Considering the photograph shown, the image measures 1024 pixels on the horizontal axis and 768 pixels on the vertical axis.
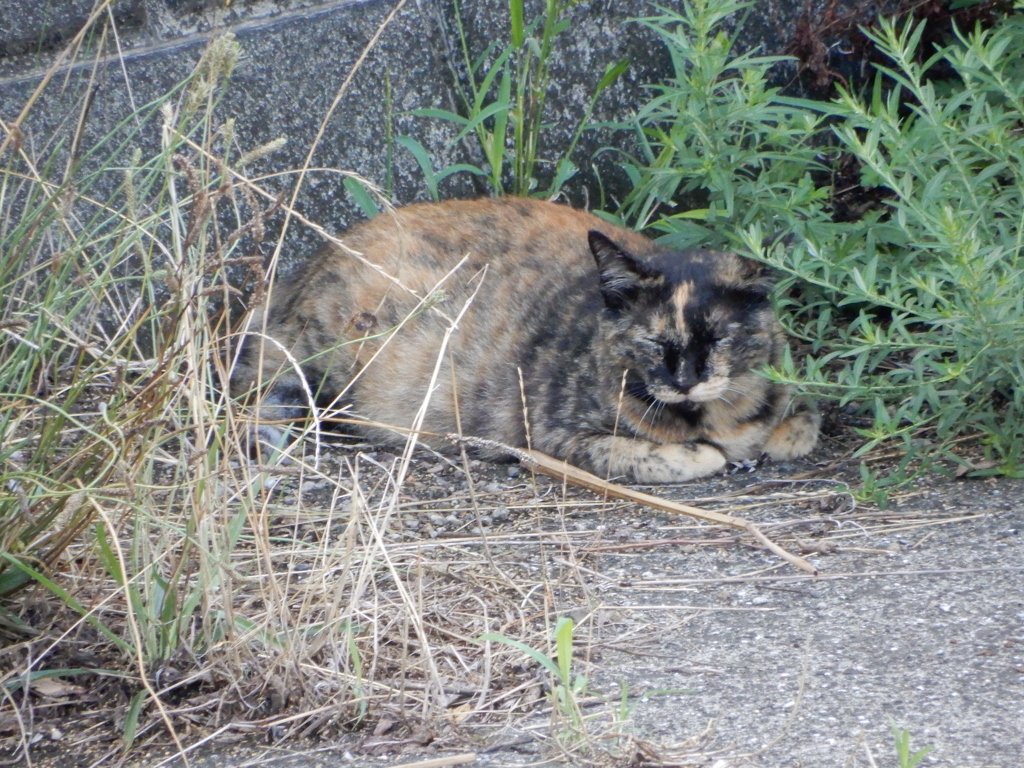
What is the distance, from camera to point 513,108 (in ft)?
14.8

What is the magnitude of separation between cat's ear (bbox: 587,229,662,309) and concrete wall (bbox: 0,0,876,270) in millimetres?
1065

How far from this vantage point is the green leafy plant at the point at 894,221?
119 inches

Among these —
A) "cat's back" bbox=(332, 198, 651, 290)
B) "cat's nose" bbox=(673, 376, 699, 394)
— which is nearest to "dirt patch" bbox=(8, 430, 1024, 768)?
"cat's nose" bbox=(673, 376, 699, 394)

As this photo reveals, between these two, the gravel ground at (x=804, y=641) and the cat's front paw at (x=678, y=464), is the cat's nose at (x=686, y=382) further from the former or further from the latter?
the gravel ground at (x=804, y=641)

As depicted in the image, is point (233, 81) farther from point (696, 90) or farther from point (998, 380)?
point (998, 380)

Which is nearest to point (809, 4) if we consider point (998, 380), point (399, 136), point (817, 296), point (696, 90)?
point (696, 90)

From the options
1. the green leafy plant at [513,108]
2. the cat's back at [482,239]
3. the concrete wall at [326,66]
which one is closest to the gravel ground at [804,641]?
the cat's back at [482,239]

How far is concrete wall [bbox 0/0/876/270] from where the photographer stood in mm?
4070

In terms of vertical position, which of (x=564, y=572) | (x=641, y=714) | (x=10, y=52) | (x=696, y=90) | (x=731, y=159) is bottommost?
(x=564, y=572)

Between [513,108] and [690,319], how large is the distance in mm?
1399

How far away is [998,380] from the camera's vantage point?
3.13 metres

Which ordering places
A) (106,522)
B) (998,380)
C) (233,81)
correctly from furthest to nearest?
(233,81)
(998,380)
(106,522)

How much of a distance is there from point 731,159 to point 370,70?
1.47 m

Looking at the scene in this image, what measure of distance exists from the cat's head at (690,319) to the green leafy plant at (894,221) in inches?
4.9
